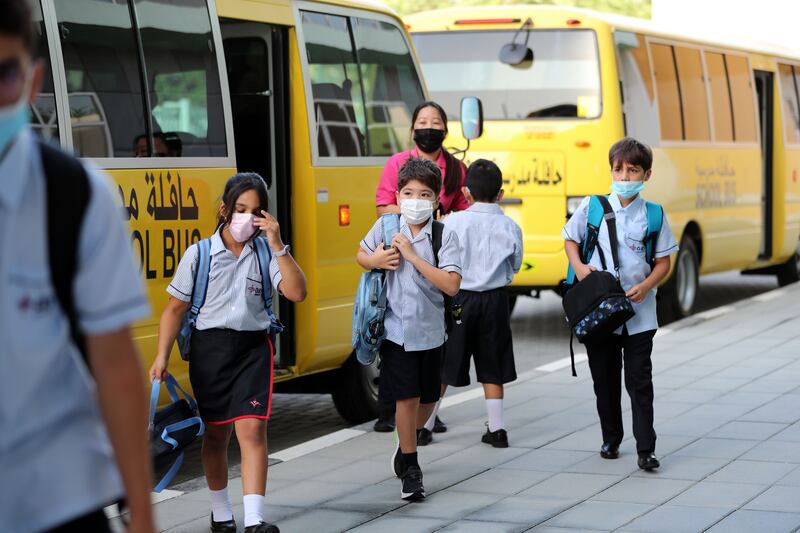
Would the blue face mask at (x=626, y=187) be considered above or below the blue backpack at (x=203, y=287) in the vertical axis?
above

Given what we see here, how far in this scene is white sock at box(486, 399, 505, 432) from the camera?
763 centimetres

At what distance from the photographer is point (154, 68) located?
6637 mm

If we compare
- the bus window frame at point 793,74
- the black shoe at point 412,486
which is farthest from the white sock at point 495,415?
the bus window frame at point 793,74

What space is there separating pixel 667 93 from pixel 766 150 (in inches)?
133

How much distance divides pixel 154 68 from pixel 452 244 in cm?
159

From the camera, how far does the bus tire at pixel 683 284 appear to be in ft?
46.7

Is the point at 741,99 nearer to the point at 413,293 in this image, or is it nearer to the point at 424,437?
the point at 424,437

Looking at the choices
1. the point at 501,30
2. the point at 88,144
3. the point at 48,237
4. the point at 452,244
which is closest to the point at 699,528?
the point at 452,244

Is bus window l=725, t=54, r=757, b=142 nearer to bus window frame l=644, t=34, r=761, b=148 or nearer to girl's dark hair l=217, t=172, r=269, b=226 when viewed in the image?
bus window frame l=644, t=34, r=761, b=148

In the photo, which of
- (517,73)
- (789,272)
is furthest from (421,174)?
(789,272)

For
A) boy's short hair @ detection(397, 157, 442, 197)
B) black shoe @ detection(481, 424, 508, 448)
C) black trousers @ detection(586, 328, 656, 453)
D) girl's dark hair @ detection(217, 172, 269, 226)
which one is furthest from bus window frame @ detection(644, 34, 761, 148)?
girl's dark hair @ detection(217, 172, 269, 226)

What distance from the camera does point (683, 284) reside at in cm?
1462

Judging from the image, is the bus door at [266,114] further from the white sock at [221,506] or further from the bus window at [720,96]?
the bus window at [720,96]

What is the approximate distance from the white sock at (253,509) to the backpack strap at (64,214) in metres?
3.33
